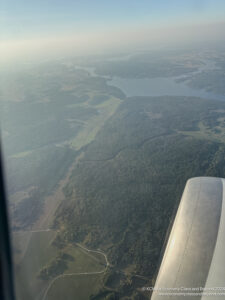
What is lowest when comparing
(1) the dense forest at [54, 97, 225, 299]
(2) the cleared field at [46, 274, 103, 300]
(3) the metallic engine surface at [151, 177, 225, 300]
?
(2) the cleared field at [46, 274, 103, 300]

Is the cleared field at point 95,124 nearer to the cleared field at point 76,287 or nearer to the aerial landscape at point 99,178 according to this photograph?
the aerial landscape at point 99,178

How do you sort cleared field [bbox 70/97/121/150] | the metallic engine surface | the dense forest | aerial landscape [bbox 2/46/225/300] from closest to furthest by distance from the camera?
1. the metallic engine surface
2. aerial landscape [bbox 2/46/225/300]
3. the dense forest
4. cleared field [bbox 70/97/121/150]

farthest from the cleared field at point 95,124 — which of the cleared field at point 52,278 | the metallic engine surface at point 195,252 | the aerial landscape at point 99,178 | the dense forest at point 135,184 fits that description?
the metallic engine surface at point 195,252

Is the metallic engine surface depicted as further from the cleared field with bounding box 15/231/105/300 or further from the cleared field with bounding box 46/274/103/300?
the cleared field with bounding box 15/231/105/300

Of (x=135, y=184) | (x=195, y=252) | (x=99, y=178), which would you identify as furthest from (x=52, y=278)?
(x=99, y=178)

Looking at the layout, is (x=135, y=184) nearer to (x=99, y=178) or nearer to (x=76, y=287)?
(x=99, y=178)

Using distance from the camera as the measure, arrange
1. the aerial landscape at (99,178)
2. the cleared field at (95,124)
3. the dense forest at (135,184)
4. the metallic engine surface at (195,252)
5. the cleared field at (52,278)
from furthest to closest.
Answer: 1. the cleared field at (95,124)
2. the dense forest at (135,184)
3. the aerial landscape at (99,178)
4. the cleared field at (52,278)
5. the metallic engine surface at (195,252)

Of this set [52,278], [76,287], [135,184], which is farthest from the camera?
[135,184]

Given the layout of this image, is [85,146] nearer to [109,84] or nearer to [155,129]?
[155,129]

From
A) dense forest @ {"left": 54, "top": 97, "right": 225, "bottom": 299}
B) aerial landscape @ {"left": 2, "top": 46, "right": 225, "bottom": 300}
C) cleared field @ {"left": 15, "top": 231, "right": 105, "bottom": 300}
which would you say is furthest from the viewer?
dense forest @ {"left": 54, "top": 97, "right": 225, "bottom": 299}

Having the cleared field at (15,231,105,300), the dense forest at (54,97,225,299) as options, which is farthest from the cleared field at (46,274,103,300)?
the dense forest at (54,97,225,299)

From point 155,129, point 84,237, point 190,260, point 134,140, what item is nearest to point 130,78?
point 155,129
